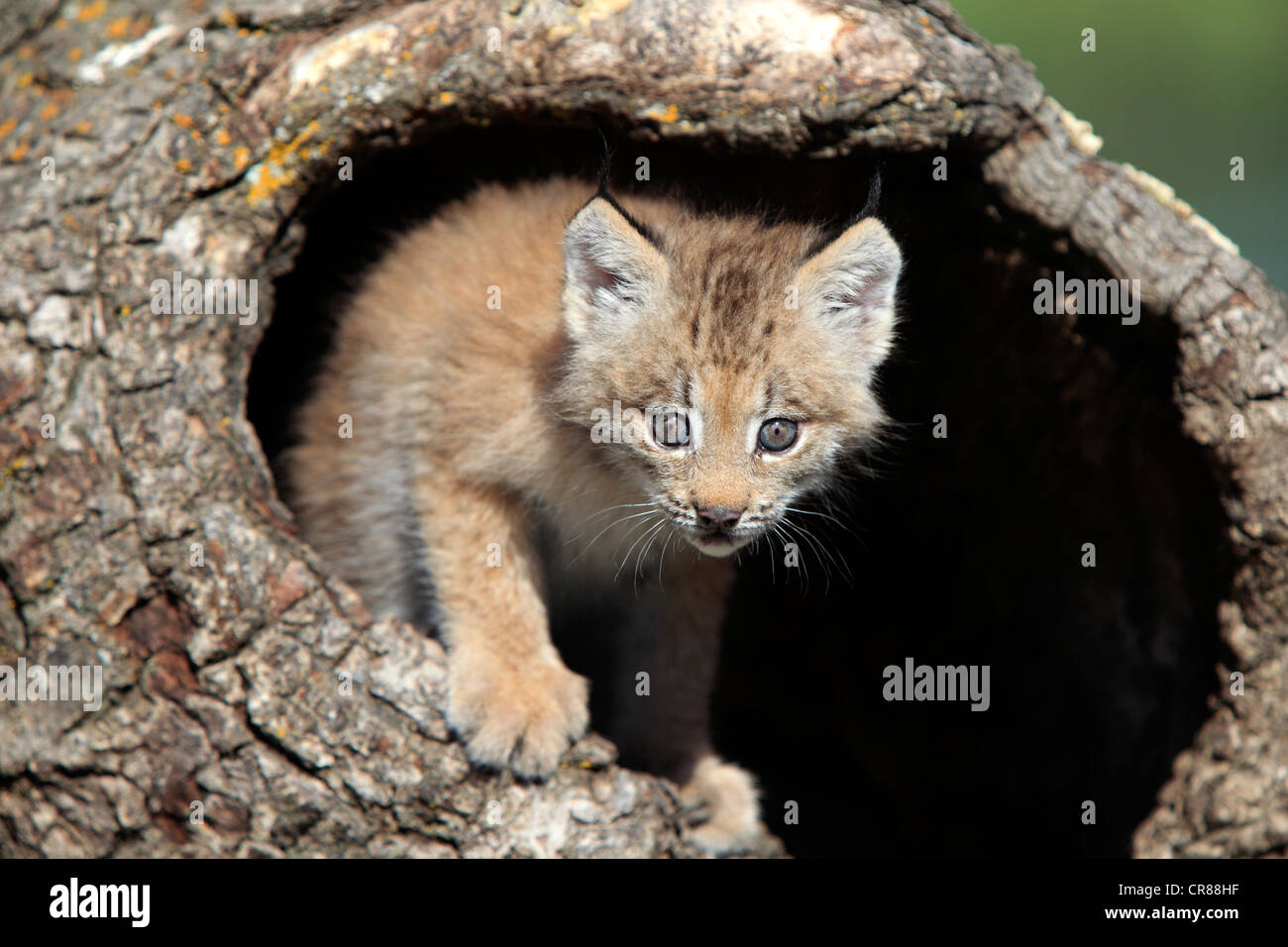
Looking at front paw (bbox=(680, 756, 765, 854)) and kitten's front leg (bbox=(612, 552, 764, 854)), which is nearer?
front paw (bbox=(680, 756, 765, 854))

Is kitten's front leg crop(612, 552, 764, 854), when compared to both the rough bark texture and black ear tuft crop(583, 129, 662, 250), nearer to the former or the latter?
the rough bark texture

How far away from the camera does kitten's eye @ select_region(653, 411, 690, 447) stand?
3.64m

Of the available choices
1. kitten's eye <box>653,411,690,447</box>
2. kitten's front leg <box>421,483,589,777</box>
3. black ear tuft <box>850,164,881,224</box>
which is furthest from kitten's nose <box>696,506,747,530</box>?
black ear tuft <box>850,164,881,224</box>

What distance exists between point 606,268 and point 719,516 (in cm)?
88

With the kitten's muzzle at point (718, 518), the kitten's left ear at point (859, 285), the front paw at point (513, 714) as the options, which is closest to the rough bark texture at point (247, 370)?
the front paw at point (513, 714)

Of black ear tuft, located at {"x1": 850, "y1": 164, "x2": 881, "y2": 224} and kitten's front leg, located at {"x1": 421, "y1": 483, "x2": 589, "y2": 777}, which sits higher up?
black ear tuft, located at {"x1": 850, "y1": 164, "x2": 881, "y2": 224}

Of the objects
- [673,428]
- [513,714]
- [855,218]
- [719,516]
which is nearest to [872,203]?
[855,218]

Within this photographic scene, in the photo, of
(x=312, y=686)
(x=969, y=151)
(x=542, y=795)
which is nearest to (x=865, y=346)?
(x=969, y=151)

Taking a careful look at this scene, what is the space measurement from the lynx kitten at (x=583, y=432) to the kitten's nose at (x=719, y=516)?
0.01 meters

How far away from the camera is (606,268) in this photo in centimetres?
365

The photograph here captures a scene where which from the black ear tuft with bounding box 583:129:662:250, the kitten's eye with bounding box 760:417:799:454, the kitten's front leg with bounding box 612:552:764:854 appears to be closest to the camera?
the black ear tuft with bounding box 583:129:662:250

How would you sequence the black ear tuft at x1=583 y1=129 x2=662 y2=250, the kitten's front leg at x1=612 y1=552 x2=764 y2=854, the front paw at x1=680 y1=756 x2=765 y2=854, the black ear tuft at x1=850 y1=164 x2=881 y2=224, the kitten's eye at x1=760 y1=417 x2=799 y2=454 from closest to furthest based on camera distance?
the black ear tuft at x1=583 y1=129 x2=662 y2=250
the black ear tuft at x1=850 y1=164 x2=881 y2=224
the kitten's eye at x1=760 y1=417 x2=799 y2=454
the front paw at x1=680 y1=756 x2=765 y2=854
the kitten's front leg at x1=612 y1=552 x2=764 y2=854

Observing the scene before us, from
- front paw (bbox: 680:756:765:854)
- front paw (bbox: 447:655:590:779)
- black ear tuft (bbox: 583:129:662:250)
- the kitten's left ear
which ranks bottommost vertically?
front paw (bbox: 680:756:765:854)

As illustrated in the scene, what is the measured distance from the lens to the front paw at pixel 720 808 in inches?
172
